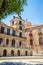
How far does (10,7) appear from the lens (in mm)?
16188

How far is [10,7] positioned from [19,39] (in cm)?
Answer: 2930

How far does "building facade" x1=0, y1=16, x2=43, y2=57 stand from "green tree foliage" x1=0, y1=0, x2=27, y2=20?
19.0m

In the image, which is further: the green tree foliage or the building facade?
the building facade

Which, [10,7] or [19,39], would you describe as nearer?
[10,7]

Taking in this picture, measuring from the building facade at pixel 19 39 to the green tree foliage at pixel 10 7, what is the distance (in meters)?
19.0

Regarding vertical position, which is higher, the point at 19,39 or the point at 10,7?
the point at 10,7

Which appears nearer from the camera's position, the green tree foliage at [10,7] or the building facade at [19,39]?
the green tree foliage at [10,7]

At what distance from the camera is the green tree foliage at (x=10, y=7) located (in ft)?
50.8

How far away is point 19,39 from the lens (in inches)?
1770

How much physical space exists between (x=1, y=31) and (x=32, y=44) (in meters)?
14.0

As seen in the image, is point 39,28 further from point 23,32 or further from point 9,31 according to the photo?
point 9,31

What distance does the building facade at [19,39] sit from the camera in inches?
1484

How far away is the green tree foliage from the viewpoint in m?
15.5

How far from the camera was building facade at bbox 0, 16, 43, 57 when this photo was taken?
37700 millimetres
